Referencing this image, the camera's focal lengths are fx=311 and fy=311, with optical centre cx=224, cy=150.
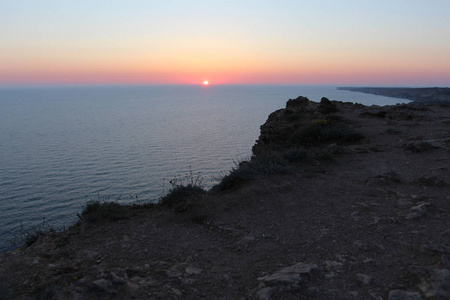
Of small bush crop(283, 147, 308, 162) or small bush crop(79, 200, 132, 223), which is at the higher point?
small bush crop(283, 147, 308, 162)

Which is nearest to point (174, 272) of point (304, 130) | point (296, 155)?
point (296, 155)

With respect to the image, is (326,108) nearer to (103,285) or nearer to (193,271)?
(193,271)

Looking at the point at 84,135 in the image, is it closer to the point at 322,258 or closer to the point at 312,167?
the point at 312,167

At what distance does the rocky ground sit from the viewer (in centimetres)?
420

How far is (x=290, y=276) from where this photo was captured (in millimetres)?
4328

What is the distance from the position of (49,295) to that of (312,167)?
819 centimetres

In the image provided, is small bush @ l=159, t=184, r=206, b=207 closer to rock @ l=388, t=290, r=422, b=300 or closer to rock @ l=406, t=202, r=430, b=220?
rock @ l=406, t=202, r=430, b=220

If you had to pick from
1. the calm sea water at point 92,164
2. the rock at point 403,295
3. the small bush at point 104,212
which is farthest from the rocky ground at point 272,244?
the calm sea water at point 92,164

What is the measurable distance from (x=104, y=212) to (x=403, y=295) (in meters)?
6.28

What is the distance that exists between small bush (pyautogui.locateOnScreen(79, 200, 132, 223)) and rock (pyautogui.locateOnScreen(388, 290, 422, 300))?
5.77m

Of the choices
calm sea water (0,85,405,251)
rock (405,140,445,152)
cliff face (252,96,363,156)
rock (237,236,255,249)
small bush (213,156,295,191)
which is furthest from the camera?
calm sea water (0,85,405,251)

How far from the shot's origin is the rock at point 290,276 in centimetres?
420

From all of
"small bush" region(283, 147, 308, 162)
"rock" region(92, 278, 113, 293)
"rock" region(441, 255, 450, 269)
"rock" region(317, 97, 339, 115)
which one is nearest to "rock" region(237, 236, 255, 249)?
"rock" region(92, 278, 113, 293)

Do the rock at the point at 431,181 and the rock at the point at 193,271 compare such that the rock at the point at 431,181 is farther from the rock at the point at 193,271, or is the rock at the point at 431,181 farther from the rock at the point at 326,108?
the rock at the point at 326,108
